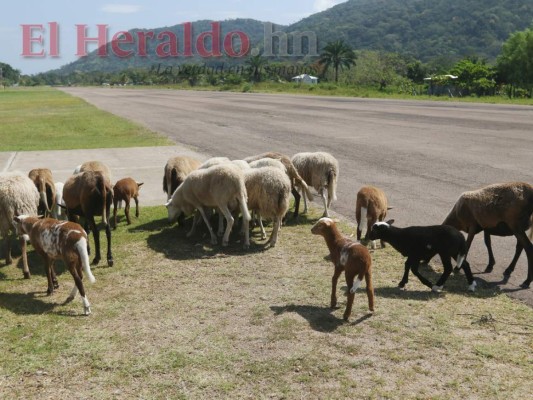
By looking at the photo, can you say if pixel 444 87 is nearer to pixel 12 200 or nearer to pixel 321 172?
pixel 321 172

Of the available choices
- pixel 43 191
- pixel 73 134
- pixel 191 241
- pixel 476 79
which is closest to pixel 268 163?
pixel 191 241

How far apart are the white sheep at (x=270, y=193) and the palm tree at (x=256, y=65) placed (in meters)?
112

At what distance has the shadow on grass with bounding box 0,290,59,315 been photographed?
6582 mm

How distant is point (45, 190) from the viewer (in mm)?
9586

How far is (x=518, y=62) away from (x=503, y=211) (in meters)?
64.7

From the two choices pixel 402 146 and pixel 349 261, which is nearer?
pixel 349 261

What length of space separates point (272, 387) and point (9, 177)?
567 centimetres

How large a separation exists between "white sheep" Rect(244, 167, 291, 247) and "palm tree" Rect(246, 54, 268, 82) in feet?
367

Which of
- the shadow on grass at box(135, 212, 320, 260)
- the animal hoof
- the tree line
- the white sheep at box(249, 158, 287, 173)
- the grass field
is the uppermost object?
the tree line

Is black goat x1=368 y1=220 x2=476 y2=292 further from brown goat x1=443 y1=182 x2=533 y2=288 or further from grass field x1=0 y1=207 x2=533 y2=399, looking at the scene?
brown goat x1=443 y1=182 x2=533 y2=288

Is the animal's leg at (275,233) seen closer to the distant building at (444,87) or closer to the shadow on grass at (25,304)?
the shadow on grass at (25,304)

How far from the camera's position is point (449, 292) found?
686 cm

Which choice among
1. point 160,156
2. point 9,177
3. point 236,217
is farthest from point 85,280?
point 160,156

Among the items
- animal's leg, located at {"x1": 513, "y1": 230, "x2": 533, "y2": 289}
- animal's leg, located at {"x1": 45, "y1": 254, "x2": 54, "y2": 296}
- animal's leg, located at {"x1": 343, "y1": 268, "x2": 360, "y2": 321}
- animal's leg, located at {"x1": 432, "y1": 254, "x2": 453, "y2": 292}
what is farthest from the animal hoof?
animal's leg, located at {"x1": 45, "y1": 254, "x2": 54, "y2": 296}
